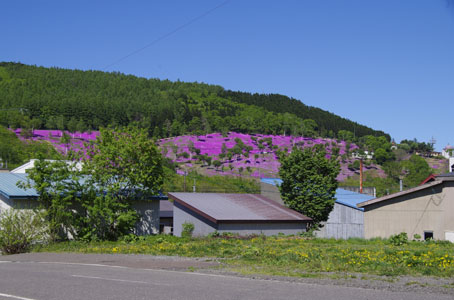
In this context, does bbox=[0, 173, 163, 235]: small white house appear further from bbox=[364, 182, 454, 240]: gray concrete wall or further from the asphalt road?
the asphalt road

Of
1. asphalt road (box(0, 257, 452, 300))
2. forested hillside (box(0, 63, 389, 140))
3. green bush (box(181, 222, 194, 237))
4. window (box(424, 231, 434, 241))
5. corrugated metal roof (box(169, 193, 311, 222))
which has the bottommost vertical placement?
green bush (box(181, 222, 194, 237))

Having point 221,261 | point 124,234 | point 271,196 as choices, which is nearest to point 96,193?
point 124,234

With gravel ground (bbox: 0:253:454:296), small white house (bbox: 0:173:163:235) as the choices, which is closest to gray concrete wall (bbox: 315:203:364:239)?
small white house (bbox: 0:173:163:235)

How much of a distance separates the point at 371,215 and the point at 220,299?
2879cm

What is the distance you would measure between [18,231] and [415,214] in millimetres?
24330

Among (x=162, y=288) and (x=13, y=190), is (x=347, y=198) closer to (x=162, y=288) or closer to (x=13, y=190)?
(x=13, y=190)

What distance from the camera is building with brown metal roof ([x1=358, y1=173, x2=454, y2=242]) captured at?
34.2 meters

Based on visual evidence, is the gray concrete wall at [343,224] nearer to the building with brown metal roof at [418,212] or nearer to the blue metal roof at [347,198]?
the blue metal roof at [347,198]

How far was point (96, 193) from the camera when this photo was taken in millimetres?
33875

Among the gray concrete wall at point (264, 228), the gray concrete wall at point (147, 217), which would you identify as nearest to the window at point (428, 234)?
the gray concrete wall at point (264, 228)

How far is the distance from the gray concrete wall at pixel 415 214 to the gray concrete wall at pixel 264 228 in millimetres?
6028

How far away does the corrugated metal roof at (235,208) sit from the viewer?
38.5m

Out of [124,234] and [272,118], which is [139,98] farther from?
[124,234]

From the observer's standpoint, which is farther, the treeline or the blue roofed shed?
the treeline
